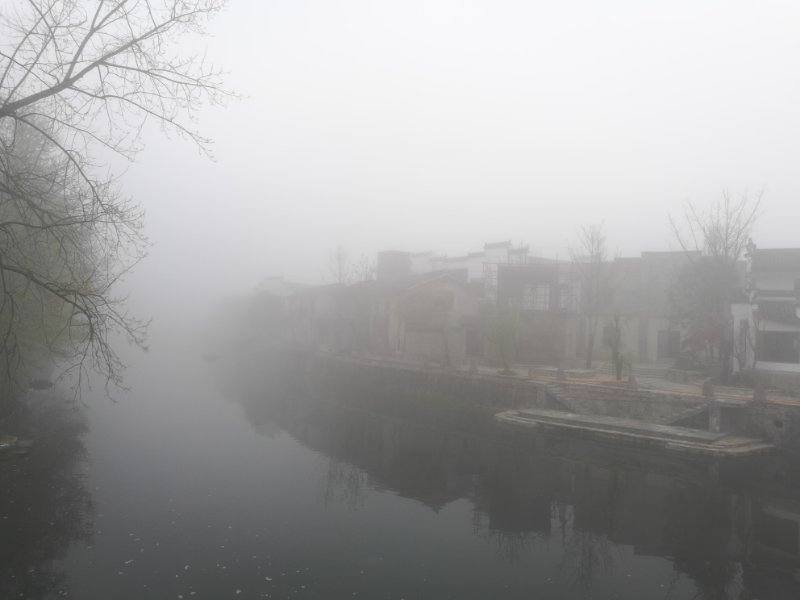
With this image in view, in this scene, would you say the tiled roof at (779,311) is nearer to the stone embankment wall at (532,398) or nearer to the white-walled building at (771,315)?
the white-walled building at (771,315)

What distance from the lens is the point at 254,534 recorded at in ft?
35.9

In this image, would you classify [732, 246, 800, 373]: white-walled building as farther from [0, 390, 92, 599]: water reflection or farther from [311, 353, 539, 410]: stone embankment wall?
[0, 390, 92, 599]: water reflection

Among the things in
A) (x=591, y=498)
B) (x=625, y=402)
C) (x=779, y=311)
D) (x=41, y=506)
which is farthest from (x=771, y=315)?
(x=41, y=506)

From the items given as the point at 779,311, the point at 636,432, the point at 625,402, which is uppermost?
the point at 779,311

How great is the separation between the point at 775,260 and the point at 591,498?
1587cm

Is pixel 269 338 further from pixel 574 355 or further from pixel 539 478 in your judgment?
pixel 539 478

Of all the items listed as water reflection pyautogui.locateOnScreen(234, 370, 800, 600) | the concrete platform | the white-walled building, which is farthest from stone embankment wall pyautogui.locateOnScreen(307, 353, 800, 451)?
the white-walled building

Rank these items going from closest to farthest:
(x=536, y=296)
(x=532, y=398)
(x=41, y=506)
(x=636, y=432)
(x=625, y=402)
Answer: (x=41, y=506)
(x=636, y=432)
(x=625, y=402)
(x=532, y=398)
(x=536, y=296)

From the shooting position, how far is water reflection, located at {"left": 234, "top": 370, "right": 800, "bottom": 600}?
1068 cm

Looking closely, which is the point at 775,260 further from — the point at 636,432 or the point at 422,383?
the point at 422,383

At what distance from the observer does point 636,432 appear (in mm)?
19984

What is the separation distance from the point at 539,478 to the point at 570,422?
5955 mm

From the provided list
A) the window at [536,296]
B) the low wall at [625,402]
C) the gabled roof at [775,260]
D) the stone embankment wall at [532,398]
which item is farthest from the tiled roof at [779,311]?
the window at [536,296]

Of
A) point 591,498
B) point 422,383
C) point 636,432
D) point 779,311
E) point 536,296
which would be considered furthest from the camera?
point 536,296
